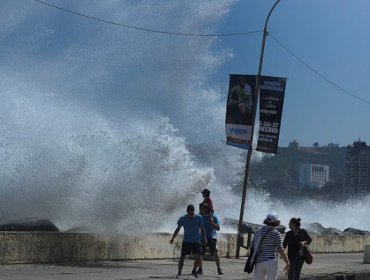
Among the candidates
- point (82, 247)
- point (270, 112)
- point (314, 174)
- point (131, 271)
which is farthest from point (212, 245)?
point (314, 174)

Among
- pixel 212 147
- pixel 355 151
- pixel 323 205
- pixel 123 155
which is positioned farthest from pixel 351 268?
pixel 355 151

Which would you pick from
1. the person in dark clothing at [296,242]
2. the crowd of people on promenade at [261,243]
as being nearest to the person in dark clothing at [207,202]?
the crowd of people on promenade at [261,243]

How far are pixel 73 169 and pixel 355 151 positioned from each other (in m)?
79.2

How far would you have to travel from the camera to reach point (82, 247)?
1631cm

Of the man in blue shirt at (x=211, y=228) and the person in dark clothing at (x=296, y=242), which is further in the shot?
the man in blue shirt at (x=211, y=228)

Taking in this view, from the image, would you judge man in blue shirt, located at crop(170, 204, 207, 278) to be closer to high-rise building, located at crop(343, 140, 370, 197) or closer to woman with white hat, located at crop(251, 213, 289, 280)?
woman with white hat, located at crop(251, 213, 289, 280)

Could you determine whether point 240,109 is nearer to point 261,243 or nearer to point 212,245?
point 212,245

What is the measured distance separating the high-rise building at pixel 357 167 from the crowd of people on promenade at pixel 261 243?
73703mm

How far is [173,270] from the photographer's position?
1605 centimetres

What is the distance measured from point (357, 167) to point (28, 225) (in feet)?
273

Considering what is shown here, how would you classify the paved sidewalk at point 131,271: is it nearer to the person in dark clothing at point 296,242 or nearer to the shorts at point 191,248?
the shorts at point 191,248

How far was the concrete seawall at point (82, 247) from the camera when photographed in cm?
1482

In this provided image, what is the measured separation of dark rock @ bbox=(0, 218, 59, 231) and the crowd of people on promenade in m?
4.19

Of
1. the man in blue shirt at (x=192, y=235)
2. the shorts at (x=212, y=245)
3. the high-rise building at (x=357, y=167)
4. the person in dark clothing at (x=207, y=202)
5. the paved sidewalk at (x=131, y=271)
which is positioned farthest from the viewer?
the high-rise building at (x=357, y=167)
